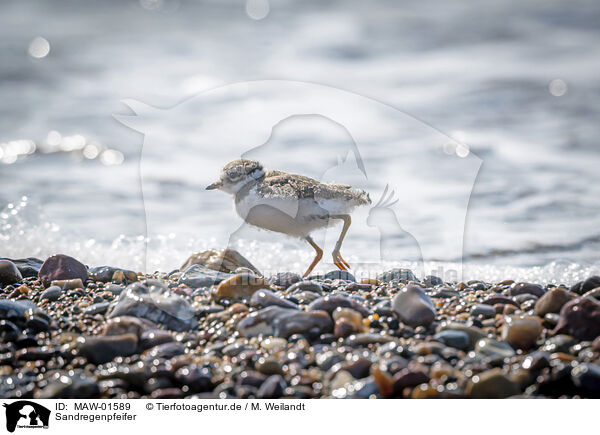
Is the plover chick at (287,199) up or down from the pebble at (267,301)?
up

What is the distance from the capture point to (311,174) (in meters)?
6.03

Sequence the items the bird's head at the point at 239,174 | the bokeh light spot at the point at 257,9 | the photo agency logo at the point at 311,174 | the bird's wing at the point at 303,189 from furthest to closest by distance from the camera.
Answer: the bokeh light spot at the point at 257,9 < the bird's head at the point at 239,174 < the photo agency logo at the point at 311,174 < the bird's wing at the point at 303,189

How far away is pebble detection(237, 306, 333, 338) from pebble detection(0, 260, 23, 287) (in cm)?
279

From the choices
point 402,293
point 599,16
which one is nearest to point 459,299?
point 402,293

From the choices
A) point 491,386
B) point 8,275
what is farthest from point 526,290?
point 8,275

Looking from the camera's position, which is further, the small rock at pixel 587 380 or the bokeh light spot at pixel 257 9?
the bokeh light spot at pixel 257 9

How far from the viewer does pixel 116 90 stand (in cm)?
942

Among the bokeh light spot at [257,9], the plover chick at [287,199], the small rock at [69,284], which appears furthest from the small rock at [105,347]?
the bokeh light spot at [257,9]

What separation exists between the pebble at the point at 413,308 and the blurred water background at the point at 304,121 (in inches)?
87.2

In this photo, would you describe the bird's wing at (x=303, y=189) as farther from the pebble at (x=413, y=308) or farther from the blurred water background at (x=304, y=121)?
the pebble at (x=413, y=308)

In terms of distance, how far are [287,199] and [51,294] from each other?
2.25 m

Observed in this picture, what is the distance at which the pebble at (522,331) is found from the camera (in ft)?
10.8

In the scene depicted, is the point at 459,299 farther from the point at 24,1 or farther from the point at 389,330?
the point at 24,1

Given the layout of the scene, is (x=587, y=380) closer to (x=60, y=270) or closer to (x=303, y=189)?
(x=303, y=189)
